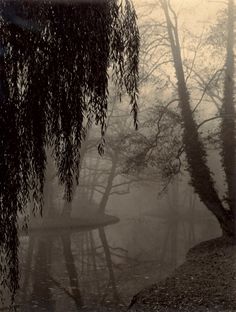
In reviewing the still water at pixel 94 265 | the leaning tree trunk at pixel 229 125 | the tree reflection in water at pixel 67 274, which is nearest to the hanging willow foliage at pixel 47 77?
the still water at pixel 94 265

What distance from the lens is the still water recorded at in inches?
507

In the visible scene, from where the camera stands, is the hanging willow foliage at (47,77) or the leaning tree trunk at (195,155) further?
the leaning tree trunk at (195,155)

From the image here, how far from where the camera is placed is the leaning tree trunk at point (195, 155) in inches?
736

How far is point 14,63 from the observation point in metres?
4.52

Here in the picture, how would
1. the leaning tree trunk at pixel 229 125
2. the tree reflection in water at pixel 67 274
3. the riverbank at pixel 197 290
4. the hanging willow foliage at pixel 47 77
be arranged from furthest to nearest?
the leaning tree trunk at pixel 229 125 < the tree reflection in water at pixel 67 274 < the riverbank at pixel 197 290 < the hanging willow foliage at pixel 47 77

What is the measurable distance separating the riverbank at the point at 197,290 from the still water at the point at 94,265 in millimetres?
983

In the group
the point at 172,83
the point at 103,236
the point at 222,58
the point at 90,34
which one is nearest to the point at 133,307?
the point at 90,34

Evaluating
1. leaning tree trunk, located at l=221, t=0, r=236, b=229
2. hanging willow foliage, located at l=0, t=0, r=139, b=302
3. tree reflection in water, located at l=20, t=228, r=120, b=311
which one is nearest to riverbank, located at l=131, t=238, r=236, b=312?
tree reflection in water, located at l=20, t=228, r=120, b=311

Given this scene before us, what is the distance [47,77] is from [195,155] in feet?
49.1

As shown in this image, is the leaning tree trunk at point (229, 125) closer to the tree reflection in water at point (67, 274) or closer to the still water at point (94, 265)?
the still water at point (94, 265)

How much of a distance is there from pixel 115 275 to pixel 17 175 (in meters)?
12.6

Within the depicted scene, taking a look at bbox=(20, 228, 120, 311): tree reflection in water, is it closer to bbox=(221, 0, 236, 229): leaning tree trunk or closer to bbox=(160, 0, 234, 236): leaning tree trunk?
bbox=(160, 0, 234, 236): leaning tree trunk

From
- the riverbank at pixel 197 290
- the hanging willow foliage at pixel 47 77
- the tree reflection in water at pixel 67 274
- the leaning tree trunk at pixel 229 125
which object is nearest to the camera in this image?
the hanging willow foliage at pixel 47 77

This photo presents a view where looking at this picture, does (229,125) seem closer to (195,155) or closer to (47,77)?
(195,155)
